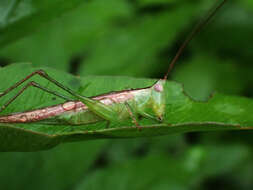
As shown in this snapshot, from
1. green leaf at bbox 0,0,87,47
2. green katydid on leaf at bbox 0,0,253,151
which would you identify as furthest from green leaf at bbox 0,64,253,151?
green leaf at bbox 0,0,87,47

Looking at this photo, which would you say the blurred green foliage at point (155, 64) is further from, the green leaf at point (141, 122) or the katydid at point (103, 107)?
the green leaf at point (141, 122)

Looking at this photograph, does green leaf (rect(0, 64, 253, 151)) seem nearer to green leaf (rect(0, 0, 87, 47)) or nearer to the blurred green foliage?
green leaf (rect(0, 0, 87, 47))

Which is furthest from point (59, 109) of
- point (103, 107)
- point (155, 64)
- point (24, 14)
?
point (155, 64)

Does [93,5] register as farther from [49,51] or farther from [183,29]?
[183,29]

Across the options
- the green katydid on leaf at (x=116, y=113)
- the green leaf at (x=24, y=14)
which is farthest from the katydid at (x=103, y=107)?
the green leaf at (x=24, y=14)

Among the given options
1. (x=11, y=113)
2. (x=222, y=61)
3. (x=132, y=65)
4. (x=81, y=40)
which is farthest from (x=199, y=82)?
(x=11, y=113)

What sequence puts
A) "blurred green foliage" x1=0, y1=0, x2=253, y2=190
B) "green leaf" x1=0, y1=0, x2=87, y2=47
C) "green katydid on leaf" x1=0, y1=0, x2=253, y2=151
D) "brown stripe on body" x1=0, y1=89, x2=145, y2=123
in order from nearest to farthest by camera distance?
"green katydid on leaf" x1=0, y1=0, x2=253, y2=151 < "brown stripe on body" x1=0, y1=89, x2=145, y2=123 < "green leaf" x1=0, y1=0, x2=87, y2=47 < "blurred green foliage" x1=0, y1=0, x2=253, y2=190
